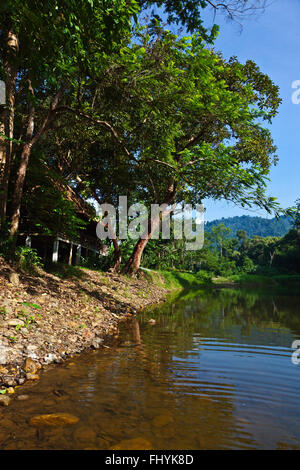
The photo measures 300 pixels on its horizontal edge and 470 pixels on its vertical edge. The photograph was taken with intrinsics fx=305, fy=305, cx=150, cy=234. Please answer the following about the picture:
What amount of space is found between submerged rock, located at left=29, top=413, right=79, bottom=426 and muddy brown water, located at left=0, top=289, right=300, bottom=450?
0.07m

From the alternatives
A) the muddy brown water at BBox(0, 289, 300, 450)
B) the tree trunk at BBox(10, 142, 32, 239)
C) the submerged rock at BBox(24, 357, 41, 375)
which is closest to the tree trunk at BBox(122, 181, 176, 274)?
the tree trunk at BBox(10, 142, 32, 239)

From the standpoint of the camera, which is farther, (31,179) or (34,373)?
(31,179)

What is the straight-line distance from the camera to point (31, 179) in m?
12.7

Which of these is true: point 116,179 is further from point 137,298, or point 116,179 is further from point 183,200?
point 137,298

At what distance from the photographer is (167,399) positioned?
159 inches

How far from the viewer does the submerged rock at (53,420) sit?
327 cm

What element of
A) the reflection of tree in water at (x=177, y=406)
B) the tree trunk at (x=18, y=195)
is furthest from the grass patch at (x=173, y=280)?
the reflection of tree in water at (x=177, y=406)

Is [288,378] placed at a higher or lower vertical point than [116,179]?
lower

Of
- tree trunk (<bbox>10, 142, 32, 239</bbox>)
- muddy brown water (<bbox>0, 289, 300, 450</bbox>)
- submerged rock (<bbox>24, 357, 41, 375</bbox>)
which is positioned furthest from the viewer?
tree trunk (<bbox>10, 142, 32, 239</bbox>)

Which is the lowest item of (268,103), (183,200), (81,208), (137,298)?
(137,298)

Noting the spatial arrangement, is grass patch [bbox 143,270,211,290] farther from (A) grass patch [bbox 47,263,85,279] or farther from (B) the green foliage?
(B) the green foliage

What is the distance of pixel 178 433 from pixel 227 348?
169 inches

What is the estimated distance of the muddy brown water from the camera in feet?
10.0
